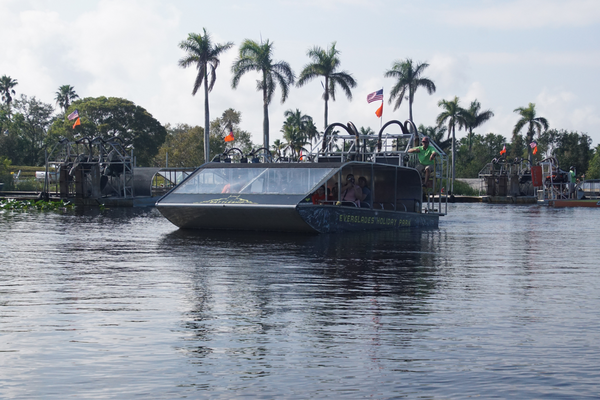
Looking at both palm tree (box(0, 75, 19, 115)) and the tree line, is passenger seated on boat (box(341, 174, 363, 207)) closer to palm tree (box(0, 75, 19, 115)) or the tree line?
the tree line

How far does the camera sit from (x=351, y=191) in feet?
70.7

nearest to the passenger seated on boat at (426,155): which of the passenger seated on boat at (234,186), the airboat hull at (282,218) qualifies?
the airboat hull at (282,218)

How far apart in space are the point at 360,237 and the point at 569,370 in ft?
44.3

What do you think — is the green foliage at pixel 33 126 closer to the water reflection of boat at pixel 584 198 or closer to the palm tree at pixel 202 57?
the palm tree at pixel 202 57

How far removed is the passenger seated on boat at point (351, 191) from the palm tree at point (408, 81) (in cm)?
5266

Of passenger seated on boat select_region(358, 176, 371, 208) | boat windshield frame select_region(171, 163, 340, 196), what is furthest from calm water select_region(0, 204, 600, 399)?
passenger seated on boat select_region(358, 176, 371, 208)

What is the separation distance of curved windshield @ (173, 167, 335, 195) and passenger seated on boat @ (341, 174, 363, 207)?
5.94 feet

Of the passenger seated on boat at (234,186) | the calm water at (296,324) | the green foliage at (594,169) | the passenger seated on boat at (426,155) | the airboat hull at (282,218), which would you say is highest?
the green foliage at (594,169)

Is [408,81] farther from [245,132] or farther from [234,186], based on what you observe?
[234,186]

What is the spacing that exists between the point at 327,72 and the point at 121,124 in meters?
31.2

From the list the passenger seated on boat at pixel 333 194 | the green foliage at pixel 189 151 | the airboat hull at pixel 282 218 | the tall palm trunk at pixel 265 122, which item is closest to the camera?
the airboat hull at pixel 282 218

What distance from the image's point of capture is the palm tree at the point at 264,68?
61.1m

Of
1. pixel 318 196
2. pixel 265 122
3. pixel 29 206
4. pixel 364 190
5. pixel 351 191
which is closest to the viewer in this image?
pixel 318 196

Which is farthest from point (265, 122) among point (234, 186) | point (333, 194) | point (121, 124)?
point (234, 186)
